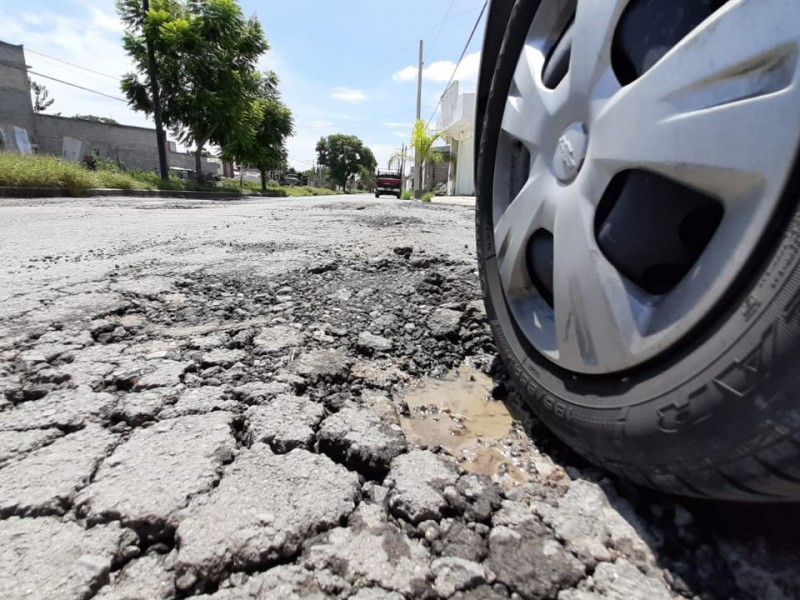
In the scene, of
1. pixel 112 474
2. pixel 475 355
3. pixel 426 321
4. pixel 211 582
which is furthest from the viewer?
pixel 426 321

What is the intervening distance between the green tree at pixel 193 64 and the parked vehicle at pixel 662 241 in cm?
2201

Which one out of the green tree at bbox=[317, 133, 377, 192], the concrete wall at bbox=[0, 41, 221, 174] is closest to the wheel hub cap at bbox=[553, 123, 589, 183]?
the concrete wall at bbox=[0, 41, 221, 174]

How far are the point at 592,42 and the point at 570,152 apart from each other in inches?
9.1

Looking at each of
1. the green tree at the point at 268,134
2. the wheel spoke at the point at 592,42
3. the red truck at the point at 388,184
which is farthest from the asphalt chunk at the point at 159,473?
the red truck at the point at 388,184

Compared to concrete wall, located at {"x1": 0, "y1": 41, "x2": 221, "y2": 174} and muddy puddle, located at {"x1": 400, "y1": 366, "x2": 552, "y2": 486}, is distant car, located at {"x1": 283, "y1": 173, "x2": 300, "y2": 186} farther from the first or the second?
muddy puddle, located at {"x1": 400, "y1": 366, "x2": 552, "y2": 486}

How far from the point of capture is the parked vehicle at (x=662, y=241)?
22.7 inches

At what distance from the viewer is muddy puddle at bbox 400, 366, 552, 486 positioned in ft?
3.29

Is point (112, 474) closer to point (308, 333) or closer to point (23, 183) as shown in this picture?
point (308, 333)

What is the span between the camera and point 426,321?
182cm

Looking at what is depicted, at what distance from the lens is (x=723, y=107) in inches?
26.5

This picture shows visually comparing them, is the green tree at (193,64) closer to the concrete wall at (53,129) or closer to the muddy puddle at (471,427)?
the concrete wall at (53,129)

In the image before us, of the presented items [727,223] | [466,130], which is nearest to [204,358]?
[727,223]

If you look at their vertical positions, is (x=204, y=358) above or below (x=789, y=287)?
below

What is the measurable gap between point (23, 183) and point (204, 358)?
1114 cm
